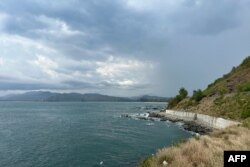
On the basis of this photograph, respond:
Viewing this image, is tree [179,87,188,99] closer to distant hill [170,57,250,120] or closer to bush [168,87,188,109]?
bush [168,87,188,109]

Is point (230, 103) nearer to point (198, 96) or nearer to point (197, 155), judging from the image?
point (198, 96)

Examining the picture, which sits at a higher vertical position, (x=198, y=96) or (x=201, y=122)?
(x=198, y=96)

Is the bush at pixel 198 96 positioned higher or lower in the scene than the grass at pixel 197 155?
higher

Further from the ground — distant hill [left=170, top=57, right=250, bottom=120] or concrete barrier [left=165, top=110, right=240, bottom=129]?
distant hill [left=170, top=57, right=250, bottom=120]

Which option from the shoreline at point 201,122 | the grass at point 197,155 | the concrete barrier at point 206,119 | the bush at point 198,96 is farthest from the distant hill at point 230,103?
the grass at point 197,155

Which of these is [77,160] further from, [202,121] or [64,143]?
[202,121]

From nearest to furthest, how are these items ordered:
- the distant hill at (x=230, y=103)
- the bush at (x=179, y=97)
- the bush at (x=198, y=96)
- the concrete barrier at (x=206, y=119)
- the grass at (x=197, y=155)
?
the grass at (x=197, y=155)
the concrete barrier at (x=206, y=119)
the distant hill at (x=230, y=103)
the bush at (x=198, y=96)
the bush at (x=179, y=97)

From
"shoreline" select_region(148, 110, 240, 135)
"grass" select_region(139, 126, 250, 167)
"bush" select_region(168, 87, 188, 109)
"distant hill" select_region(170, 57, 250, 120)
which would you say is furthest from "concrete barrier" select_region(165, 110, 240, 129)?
"grass" select_region(139, 126, 250, 167)

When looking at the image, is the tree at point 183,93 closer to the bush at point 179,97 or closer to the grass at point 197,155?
the bush at point 179,97

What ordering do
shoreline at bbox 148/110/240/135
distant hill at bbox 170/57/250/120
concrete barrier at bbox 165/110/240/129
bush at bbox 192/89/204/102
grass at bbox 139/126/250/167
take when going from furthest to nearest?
bush at bbox 192/89/204/102
distant hill at bbox 170/57/250/120
shoreline at bbox 148/110/240/135
concrete barrier at bbox 165/110/240/129
grass at bbox 139/126/250/167

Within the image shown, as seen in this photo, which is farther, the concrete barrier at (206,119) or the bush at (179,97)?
the bush at (179,97)

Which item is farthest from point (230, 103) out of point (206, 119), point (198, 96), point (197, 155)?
point (197, 155)

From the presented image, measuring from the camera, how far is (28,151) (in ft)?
120

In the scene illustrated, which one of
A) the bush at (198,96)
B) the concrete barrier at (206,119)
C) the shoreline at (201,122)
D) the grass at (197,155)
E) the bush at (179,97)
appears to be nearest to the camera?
the grass at (197,155)
